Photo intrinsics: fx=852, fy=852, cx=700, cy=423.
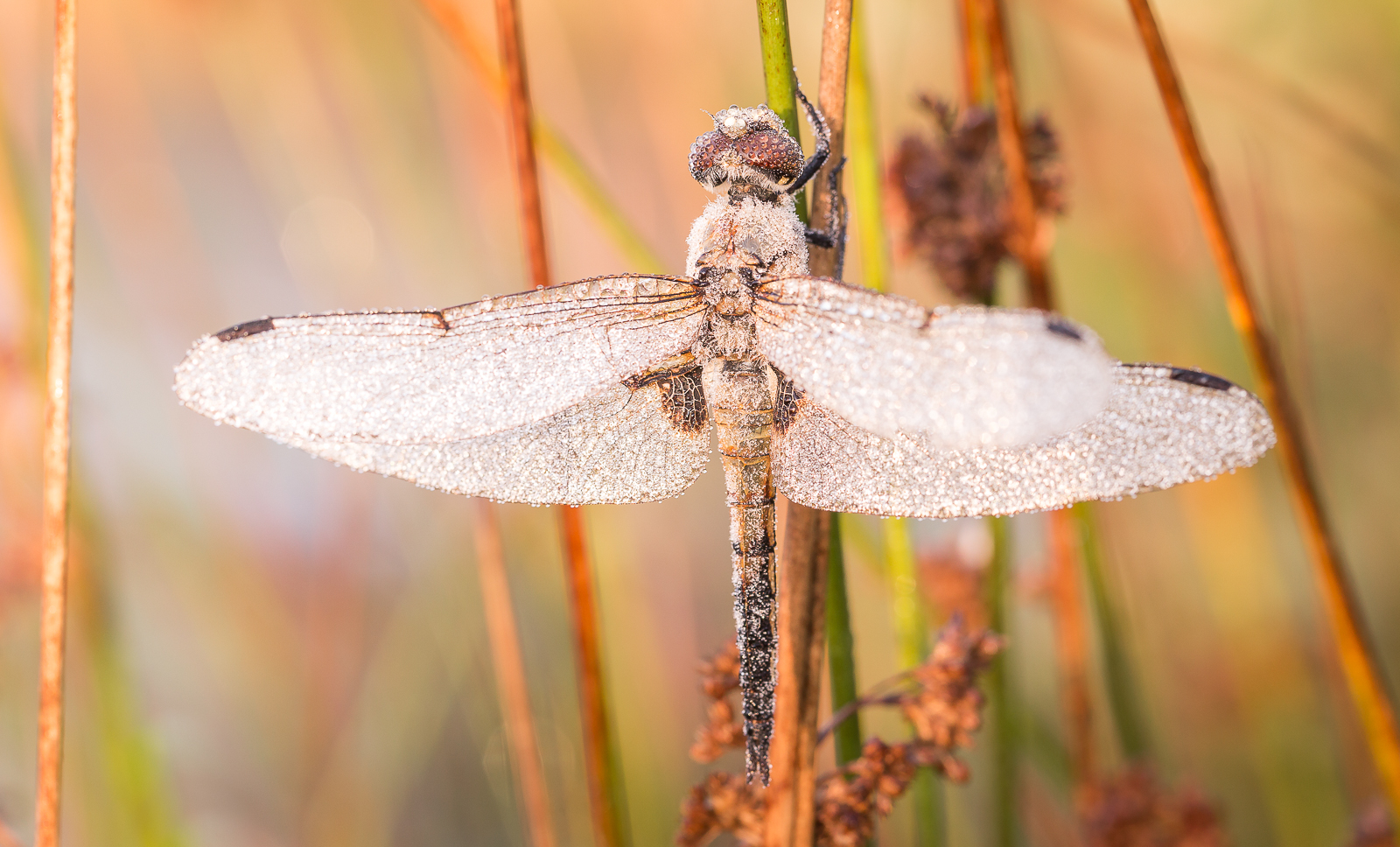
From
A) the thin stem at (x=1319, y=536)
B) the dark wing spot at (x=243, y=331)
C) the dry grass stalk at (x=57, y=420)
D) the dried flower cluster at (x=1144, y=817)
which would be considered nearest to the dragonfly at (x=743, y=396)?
the dark wing spot at (x=243, y=331)

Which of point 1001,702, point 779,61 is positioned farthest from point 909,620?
point 779,61

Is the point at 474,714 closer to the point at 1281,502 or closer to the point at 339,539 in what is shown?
the point at 339,539

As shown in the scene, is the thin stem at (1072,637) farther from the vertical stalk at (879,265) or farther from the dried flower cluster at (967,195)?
the dried flower cluster at (967,195)

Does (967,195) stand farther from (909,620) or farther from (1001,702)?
(1001,702)

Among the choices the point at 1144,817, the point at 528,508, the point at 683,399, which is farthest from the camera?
the point at 528,508

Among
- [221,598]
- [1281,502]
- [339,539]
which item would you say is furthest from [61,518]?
[1281,502]

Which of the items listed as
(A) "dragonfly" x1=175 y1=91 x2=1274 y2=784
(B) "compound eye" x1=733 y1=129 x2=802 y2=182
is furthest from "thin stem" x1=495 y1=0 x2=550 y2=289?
(B) "compound eye" x1=733 y1=129 x2=802 y2=182
